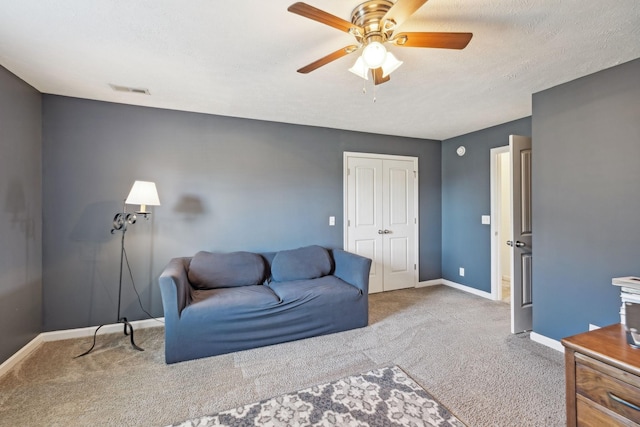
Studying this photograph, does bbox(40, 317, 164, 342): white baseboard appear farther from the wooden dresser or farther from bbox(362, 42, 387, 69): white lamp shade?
the wooden dresser

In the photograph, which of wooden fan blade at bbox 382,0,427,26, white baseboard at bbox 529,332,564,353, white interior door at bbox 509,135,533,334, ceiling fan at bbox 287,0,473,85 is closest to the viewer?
wooden fan blade at bbox 382,0,427,26

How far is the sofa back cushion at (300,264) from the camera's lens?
325 cm

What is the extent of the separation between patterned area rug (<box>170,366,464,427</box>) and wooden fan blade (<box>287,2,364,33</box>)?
2.18m

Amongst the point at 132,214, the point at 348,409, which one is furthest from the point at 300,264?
the point at 132,214

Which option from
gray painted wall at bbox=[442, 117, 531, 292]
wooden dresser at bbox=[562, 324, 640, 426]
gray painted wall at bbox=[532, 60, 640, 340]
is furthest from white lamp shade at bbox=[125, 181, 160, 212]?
gray painted wall at bbox=[442, 117, 531, 292]

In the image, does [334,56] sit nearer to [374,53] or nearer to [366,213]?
[374,53]

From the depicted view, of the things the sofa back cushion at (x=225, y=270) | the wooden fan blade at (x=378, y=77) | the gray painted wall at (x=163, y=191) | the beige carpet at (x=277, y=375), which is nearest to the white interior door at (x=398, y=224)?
the gray painted wall at (x=163, y=191)

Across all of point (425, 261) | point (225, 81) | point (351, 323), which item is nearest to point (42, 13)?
point (225, 81)

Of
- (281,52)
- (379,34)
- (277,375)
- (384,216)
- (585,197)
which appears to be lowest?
(277,375)

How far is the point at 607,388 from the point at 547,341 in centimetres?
150

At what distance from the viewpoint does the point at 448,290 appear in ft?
14.1

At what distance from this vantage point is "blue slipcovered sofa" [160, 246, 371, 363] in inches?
93.2

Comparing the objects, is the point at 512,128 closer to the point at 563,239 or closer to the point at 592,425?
the point at 563,239

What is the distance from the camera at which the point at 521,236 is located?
9.53ft
